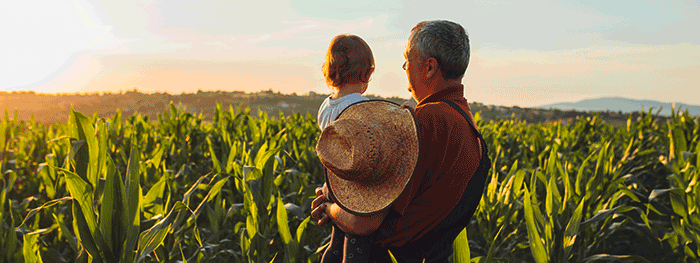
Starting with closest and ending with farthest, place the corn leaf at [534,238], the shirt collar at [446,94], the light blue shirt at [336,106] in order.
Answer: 1. the shirt collar at [446,94]
2. the corn leaf at [534,238]
3. the light blue shirt at [336,106]

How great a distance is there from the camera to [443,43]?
113 centimetres

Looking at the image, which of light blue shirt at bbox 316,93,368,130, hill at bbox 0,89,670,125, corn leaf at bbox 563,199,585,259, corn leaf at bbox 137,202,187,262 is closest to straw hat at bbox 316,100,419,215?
corn leaf at bbox 137,202,187,262

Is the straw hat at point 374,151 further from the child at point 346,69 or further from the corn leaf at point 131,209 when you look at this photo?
the child at point 346,69

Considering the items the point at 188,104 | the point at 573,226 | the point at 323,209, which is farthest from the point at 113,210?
the point at 188,104

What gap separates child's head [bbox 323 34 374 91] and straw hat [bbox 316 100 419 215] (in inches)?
45.4

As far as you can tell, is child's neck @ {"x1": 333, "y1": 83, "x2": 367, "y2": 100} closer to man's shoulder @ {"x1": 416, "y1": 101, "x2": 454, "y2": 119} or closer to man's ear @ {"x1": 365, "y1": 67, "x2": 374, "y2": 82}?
man's ear @ {"x1": 365, "y1": 67, "x2": 374, "y2": 82}

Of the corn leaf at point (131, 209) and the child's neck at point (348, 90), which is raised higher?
the child's neck at point (348, 90)

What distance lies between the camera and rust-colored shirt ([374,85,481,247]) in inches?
42.3

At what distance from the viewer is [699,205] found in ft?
8.86

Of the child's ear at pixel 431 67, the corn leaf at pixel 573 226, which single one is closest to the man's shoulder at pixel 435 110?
the child's ear at pixel 431 67

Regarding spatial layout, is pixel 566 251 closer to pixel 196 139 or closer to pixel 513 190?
pixel 513 190

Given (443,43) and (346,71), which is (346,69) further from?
(443,43)

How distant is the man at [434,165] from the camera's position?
1.09 meters

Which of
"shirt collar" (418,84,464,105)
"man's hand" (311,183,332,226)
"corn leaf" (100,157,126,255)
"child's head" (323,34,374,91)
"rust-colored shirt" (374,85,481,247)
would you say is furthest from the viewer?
"child's head" (323,34,374,91)
